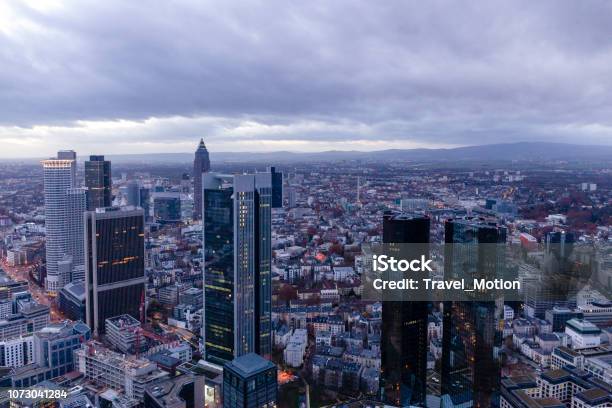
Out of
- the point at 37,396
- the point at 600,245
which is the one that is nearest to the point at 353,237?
the point at 600,245

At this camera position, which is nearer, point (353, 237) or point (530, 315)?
point (530, 315)

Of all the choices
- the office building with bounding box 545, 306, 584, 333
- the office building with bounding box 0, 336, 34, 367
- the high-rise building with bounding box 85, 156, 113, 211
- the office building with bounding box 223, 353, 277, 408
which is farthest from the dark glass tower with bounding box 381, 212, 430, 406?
the high-rise building with bounding box 85, 156, 113, 211

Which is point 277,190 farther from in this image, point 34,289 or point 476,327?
point 476,327

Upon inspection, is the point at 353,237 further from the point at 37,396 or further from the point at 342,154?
the point at 342,154

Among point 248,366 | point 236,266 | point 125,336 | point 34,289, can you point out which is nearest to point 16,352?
point 125,336

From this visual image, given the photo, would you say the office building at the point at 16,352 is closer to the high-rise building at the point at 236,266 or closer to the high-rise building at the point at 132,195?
the high-rise building at the point at 236,266

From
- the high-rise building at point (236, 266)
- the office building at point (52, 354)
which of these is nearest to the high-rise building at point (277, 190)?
the office building at point (52, 354)
